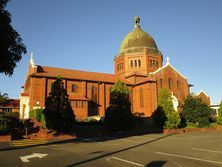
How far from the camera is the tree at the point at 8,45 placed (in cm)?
1252

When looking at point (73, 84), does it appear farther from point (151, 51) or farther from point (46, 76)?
point (151, 51)

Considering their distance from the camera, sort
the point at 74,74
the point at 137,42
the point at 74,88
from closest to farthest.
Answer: the point at 74,88 → the point at 74,74 → the point at 137,42

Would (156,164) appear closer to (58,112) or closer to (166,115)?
(58,112)

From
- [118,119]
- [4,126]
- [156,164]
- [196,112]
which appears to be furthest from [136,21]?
[156,164]


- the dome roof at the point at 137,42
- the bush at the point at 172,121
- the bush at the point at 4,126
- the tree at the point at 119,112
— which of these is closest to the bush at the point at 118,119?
the tree at the point at 119,112

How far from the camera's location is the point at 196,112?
38031mm

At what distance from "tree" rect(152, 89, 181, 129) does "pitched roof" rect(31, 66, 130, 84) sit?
16.9 meters

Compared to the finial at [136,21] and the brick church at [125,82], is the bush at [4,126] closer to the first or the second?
the brick church at [125,82]

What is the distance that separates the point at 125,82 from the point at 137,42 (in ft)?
38.4

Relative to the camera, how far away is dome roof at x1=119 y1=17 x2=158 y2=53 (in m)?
55.0

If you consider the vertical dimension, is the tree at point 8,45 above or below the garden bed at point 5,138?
above

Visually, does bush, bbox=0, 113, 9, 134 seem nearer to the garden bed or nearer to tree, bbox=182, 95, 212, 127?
the garden bed

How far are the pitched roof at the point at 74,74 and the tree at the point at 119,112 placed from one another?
50.3ft

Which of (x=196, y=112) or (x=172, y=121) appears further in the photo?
(x=196, y=112)
